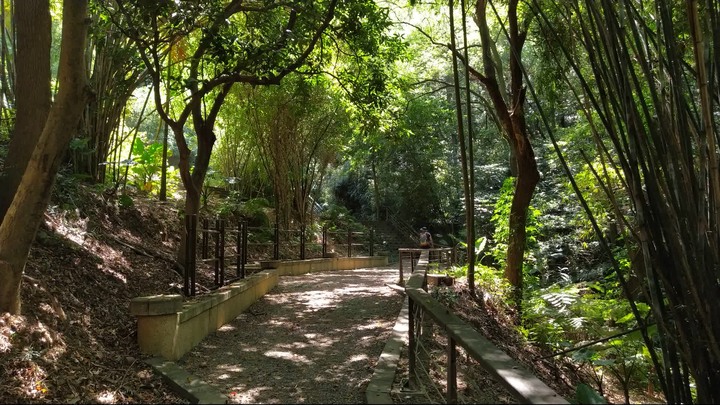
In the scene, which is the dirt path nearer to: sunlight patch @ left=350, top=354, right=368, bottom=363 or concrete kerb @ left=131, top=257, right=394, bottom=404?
sunlight patch @ left=350, top=354, right=368, bottom=363

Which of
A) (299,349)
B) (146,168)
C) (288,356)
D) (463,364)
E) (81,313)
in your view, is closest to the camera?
(81,313)

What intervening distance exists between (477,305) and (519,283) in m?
1.38

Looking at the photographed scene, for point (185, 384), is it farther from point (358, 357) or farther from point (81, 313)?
point (358, 357)

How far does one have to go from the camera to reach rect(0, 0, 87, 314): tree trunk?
414cm

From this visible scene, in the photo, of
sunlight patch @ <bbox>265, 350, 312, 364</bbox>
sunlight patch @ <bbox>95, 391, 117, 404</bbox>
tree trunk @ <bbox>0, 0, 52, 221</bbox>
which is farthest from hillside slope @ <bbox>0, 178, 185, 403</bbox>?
sunlight patch @ <bbox>265, 350, 312, 364</bbox>

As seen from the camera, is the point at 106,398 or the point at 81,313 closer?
the point at 106,398

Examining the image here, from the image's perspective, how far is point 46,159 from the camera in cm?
419

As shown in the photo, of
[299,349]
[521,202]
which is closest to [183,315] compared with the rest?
[299,349]

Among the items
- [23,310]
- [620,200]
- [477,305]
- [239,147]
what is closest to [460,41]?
[620,200]

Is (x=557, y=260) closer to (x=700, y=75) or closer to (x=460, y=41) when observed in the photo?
(x=460, y=41)

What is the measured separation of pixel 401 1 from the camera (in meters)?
12.9

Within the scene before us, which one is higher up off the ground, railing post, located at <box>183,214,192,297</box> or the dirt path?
railing post, located at <box>183,214,192,297</box>

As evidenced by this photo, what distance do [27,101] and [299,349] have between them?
380 cm

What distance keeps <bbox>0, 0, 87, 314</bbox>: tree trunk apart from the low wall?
1042mm
